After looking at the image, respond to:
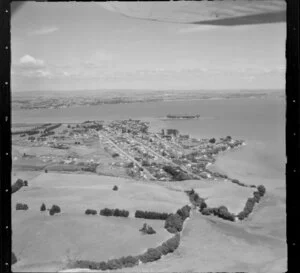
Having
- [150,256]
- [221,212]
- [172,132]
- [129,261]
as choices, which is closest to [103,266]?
[129,261]

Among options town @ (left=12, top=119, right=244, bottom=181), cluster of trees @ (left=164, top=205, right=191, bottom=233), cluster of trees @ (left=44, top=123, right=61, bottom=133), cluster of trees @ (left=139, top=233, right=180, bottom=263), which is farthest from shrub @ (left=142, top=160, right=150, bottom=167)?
cluster of trees @ (left=44, top=123, right=61, bottom=133)

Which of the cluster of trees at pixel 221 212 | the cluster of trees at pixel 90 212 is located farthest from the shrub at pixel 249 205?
the cluster of trees at pixel 90 212

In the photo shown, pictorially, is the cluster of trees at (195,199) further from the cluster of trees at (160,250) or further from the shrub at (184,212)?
the cluster of trees at (160,250)

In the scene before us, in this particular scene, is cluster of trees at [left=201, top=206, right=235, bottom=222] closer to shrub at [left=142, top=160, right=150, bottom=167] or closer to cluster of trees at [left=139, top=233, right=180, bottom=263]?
cluster of trees at [left=139, top=233, right=180, bottom=263]
